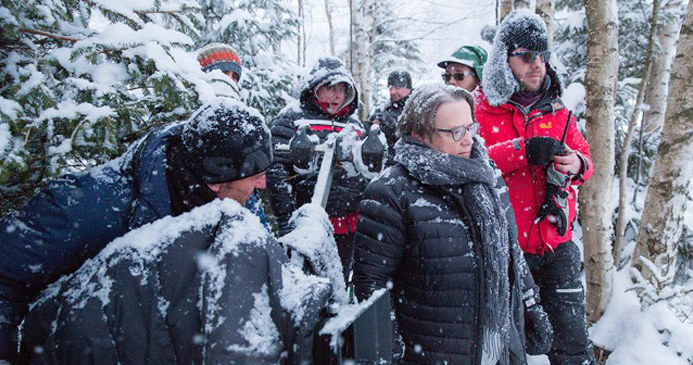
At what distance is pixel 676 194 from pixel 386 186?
330cm

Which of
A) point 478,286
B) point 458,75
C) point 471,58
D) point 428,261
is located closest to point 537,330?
point 478,286

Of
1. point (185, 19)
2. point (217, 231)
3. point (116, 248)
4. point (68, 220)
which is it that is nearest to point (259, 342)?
point (217, 231)

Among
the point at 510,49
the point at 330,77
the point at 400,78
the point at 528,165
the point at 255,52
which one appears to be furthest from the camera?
the point at 255,52

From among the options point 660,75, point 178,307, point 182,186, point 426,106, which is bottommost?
point 178,307

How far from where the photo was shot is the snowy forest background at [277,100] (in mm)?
1756

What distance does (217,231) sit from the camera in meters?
1.24

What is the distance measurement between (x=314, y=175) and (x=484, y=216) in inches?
69.0

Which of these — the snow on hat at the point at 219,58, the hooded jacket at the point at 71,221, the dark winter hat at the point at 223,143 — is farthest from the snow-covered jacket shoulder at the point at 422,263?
the snow on hat at the point at 219,58

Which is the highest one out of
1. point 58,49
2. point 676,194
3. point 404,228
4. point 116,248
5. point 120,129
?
point 58,49

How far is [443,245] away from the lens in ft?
6.26

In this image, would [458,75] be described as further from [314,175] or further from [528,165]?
[314,175]

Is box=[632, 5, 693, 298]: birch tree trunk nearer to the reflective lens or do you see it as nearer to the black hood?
the reflective lens

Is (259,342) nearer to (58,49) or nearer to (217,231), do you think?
(217,231)

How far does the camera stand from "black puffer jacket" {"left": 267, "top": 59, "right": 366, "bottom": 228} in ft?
11.5
